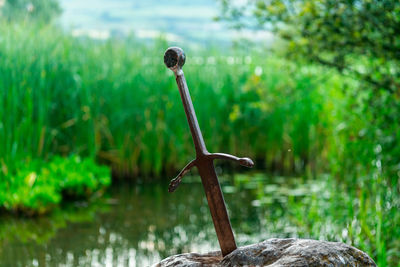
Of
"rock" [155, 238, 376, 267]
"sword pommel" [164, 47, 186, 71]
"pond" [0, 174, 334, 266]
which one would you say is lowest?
"pond" [0, 174, 334, 266]

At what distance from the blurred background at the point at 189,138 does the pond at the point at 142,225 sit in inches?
0.9

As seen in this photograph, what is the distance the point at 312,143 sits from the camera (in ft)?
25.6

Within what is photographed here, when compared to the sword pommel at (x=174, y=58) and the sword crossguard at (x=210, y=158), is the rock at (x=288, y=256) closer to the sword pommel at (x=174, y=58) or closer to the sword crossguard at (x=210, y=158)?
the sword crossguard at (x=210, y=158)

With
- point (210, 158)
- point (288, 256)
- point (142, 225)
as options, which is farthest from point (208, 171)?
point (142, 225)

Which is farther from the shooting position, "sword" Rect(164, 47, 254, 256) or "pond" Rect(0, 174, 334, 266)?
"pond" Rect(0, 174, 334, 266)

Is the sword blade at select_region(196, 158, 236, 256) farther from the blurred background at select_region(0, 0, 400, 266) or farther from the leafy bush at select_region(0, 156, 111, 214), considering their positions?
the leafy bush at select_region(0, 156, 111, 214)

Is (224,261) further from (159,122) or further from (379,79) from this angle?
(159,122)

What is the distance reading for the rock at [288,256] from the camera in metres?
1.72

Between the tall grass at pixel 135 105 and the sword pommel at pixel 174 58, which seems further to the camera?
the tall grass at pixel 135 105

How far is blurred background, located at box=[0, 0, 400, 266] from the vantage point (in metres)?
4.36

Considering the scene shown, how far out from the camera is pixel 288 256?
1.75 m

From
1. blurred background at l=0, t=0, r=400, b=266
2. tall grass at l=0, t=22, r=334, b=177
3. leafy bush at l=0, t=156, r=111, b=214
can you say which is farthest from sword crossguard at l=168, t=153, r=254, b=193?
leafy bush at l=0, t=156, r=111, b=214

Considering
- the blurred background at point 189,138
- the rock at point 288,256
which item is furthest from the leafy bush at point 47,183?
the rock at point 288,256

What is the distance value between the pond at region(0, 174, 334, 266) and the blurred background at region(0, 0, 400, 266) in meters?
0.02
